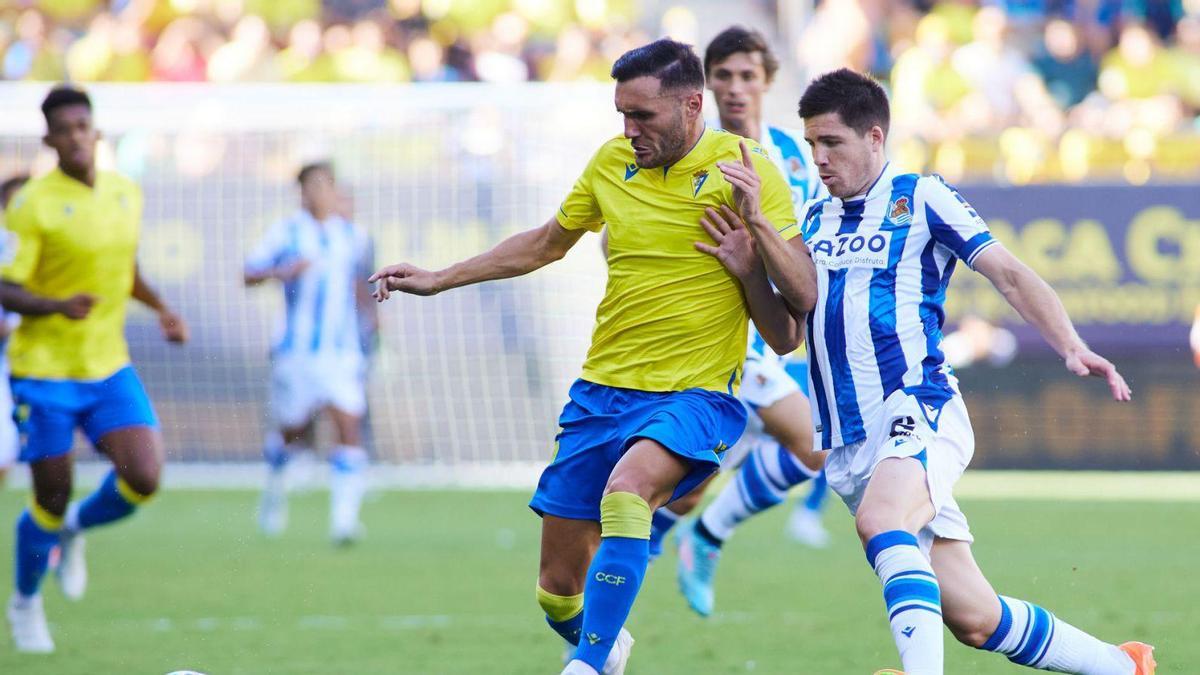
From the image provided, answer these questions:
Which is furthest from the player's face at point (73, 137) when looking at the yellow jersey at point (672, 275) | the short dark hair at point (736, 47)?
the yellow jersey at point (672, 275)

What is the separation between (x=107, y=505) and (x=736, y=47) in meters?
3.58

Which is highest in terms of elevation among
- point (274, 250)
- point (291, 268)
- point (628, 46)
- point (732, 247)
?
point (628, 46)

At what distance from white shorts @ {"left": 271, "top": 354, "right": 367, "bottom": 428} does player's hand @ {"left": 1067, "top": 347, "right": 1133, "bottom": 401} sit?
28.1ft

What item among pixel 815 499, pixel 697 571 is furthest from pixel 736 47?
pixel 815 499

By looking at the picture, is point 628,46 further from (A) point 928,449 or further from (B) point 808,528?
(A) point 928,449

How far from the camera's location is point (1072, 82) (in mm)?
18922

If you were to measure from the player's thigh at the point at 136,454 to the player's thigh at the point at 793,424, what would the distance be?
2745 millimetres

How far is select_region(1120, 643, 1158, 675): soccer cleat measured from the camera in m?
5.45

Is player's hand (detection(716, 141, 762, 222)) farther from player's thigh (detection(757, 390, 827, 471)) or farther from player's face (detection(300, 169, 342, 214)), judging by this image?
player's face (detection(300, 169, 342, 214))

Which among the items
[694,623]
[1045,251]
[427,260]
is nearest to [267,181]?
[427,260]

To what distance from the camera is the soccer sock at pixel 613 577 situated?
539 cm

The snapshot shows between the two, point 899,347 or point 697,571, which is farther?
point 697,571

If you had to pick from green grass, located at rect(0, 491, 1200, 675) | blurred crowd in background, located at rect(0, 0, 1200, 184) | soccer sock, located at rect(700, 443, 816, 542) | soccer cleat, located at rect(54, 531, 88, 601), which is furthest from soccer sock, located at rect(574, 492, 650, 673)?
blurred crowd in background, located at rect(0, 0, 1200, 184)

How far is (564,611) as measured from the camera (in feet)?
19.5
